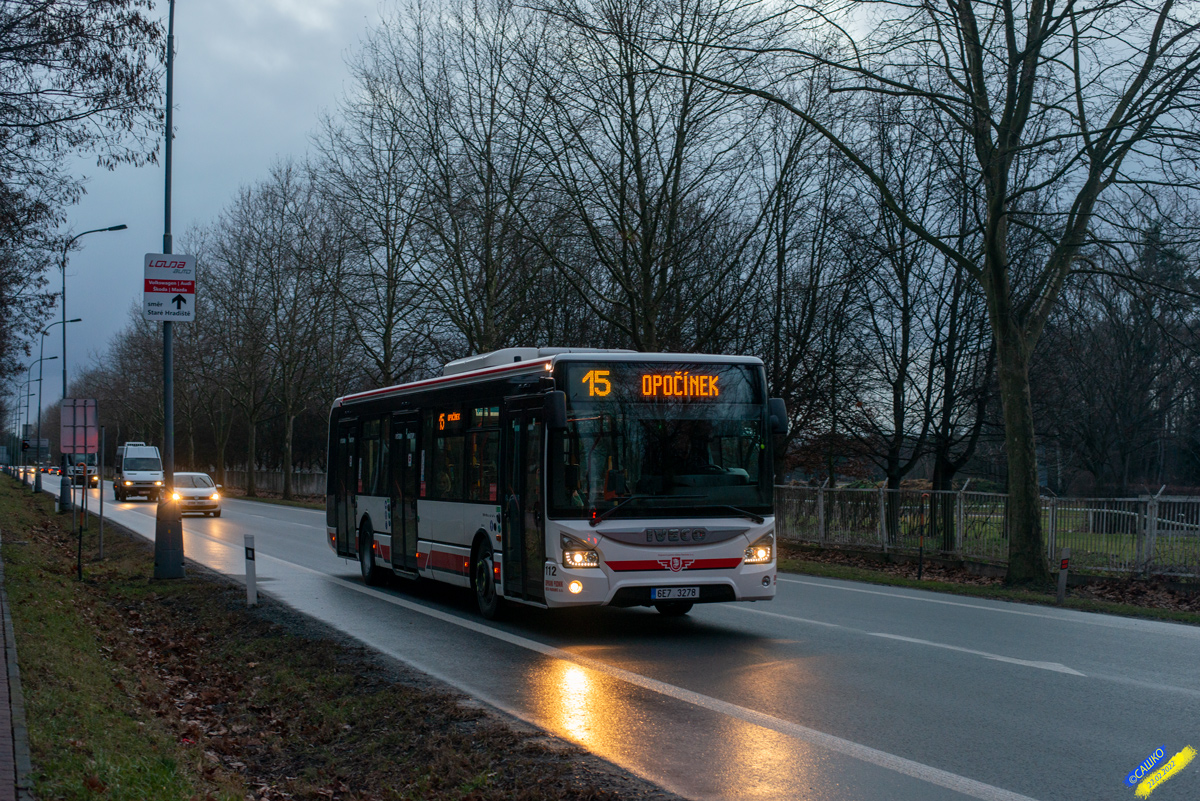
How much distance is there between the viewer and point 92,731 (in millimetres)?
6879

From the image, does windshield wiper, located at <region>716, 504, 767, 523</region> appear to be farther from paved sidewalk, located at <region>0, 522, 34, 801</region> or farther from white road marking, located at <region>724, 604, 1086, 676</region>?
paved sidewalk, located at <region>0, 522, 34, 801</region>

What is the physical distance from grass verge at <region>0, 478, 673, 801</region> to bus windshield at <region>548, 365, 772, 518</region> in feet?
9.16

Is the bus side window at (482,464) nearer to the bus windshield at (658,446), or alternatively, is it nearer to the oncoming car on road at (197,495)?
the bus windshield at (658,446)

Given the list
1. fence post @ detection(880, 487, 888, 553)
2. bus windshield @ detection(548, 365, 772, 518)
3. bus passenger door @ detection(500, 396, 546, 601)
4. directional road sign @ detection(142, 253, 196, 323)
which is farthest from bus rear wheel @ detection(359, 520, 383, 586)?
fence post @ detection(880, 487, 888, 553)

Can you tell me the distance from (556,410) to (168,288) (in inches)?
349

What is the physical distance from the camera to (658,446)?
453 inches

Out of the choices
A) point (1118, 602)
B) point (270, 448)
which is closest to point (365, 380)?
point (270, 448)

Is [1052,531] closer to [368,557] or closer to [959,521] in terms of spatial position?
Result: [959,521]

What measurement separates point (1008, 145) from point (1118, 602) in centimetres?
794

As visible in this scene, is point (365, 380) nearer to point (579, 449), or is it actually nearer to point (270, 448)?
point (270, 448)

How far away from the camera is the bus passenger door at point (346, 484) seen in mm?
18528

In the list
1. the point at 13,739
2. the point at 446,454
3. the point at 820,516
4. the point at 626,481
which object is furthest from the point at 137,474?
the point at 13,739

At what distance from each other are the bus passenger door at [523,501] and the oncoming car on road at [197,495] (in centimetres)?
2888

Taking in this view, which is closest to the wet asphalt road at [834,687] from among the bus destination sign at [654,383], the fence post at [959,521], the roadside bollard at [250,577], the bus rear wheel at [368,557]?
the roadside bollard at [250,577]
